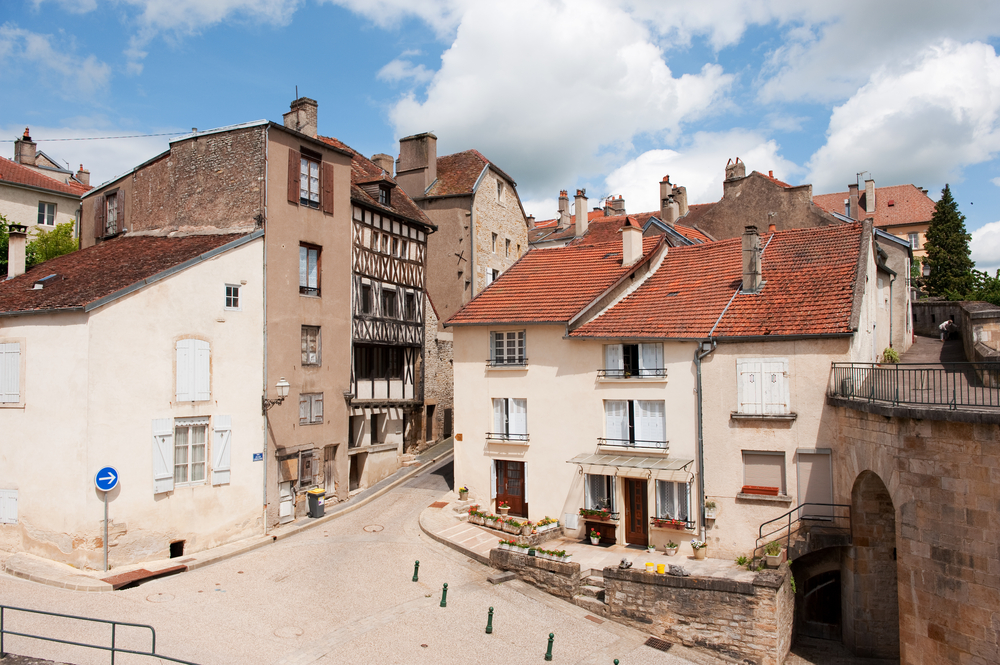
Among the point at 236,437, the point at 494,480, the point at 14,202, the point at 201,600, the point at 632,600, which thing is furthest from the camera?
the point at 14,202

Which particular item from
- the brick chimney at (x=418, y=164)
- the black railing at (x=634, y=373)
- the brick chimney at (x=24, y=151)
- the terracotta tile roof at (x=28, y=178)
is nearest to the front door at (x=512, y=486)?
the black railing at (x=634, y=373)

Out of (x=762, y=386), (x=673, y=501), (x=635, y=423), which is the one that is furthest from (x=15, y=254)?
(x=762, y=386)

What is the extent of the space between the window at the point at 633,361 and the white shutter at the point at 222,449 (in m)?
9.78

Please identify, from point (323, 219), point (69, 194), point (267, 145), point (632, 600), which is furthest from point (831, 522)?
point (69, 194)

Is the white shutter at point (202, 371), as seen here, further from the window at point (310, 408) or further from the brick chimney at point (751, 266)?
the brick chimney at point (751, 266)

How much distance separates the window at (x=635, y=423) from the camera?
1759 cm

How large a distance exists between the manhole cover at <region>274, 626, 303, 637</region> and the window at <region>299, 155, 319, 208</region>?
1157cm

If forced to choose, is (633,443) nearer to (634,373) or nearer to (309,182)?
(634,373)

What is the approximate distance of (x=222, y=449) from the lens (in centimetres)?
1691

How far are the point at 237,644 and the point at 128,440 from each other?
19.3ft

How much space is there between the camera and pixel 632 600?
14.4m

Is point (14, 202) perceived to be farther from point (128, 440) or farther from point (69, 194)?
point (128, 440)

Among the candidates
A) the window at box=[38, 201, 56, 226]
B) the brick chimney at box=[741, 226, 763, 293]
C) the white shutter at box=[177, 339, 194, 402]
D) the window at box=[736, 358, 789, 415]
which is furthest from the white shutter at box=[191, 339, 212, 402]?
the window at box=[38, 201, 56, 226]

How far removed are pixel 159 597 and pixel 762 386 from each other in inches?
547
